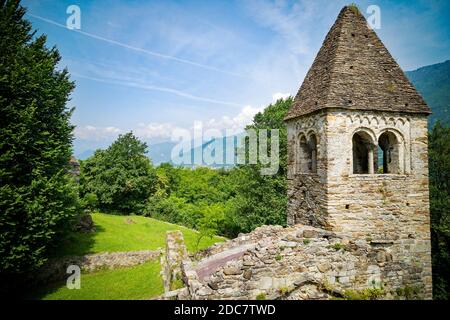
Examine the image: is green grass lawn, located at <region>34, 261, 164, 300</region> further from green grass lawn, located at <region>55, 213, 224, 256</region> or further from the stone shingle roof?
the stone shingle roof

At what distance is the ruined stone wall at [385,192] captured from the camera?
857cm

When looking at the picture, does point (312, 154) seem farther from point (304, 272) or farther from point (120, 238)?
point (120, 238)

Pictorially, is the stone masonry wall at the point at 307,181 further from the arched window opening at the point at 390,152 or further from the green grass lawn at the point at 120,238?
the green grass lawn at the point at 120,238

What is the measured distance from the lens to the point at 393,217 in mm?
8820

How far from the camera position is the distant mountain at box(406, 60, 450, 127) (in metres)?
27.7

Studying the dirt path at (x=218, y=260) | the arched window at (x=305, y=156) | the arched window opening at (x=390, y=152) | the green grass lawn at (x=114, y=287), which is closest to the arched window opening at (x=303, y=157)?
the arched window at (x=305, y=156)

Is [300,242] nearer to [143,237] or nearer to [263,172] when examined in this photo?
[263,172]

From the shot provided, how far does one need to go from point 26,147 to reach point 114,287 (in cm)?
971

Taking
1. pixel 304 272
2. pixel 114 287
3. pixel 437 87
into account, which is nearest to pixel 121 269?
pixel 114 287

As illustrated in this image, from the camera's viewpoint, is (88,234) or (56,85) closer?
(56,85)

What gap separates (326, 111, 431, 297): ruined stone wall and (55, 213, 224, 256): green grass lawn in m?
16.9

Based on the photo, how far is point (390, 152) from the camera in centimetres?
962
